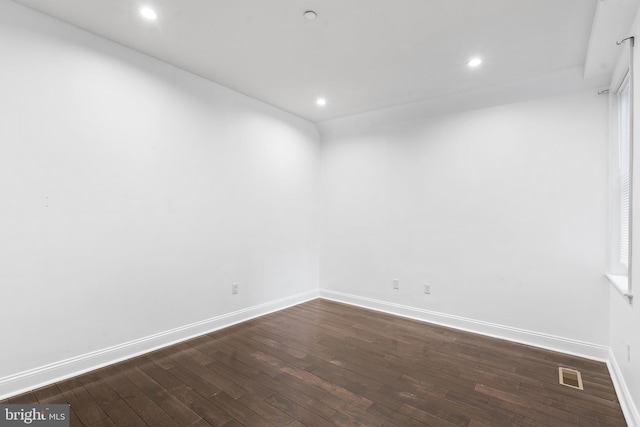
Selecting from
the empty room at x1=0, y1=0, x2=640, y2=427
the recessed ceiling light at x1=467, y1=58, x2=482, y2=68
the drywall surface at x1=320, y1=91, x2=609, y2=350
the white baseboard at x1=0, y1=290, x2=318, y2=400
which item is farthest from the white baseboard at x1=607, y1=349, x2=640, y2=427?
the white baseboard at x1=0, y1=290, x2=318, y2=400

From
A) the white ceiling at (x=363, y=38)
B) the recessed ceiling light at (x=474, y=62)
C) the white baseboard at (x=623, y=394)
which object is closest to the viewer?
the white baseboard at (x=623, y=394)

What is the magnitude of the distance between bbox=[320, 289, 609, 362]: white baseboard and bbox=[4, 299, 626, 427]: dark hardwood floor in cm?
12

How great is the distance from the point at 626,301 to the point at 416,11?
2530mm

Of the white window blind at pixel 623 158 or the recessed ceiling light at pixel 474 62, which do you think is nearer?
the white window blind at pixel 623 158

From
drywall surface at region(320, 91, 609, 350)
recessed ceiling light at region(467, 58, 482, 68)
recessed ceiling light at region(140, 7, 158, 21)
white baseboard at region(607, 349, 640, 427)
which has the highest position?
recessed ceiling light at region(467, 58, 482, 68)

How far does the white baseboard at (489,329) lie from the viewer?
292 cm

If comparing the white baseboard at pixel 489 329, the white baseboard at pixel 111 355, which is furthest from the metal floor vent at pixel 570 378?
the white baseboard at pixel 111 355

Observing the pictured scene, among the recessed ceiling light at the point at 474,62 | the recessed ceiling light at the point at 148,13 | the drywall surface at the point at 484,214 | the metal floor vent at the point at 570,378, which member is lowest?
the metal floor vent at the point at 570,378

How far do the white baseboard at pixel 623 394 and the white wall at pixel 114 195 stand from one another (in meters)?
3.39

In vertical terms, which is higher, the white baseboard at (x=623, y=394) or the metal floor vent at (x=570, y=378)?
the white baseboard at (x=623, y=394)

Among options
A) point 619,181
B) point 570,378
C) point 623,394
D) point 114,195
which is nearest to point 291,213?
point 114,195

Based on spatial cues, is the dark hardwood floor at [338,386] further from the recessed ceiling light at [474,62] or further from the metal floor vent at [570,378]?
the recessed ceiling light at [474,62]

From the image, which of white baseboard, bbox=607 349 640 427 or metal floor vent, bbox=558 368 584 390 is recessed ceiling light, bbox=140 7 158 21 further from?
metal floor vent, bbox=558 368 584 390

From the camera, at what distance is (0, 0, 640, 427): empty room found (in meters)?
2.16
